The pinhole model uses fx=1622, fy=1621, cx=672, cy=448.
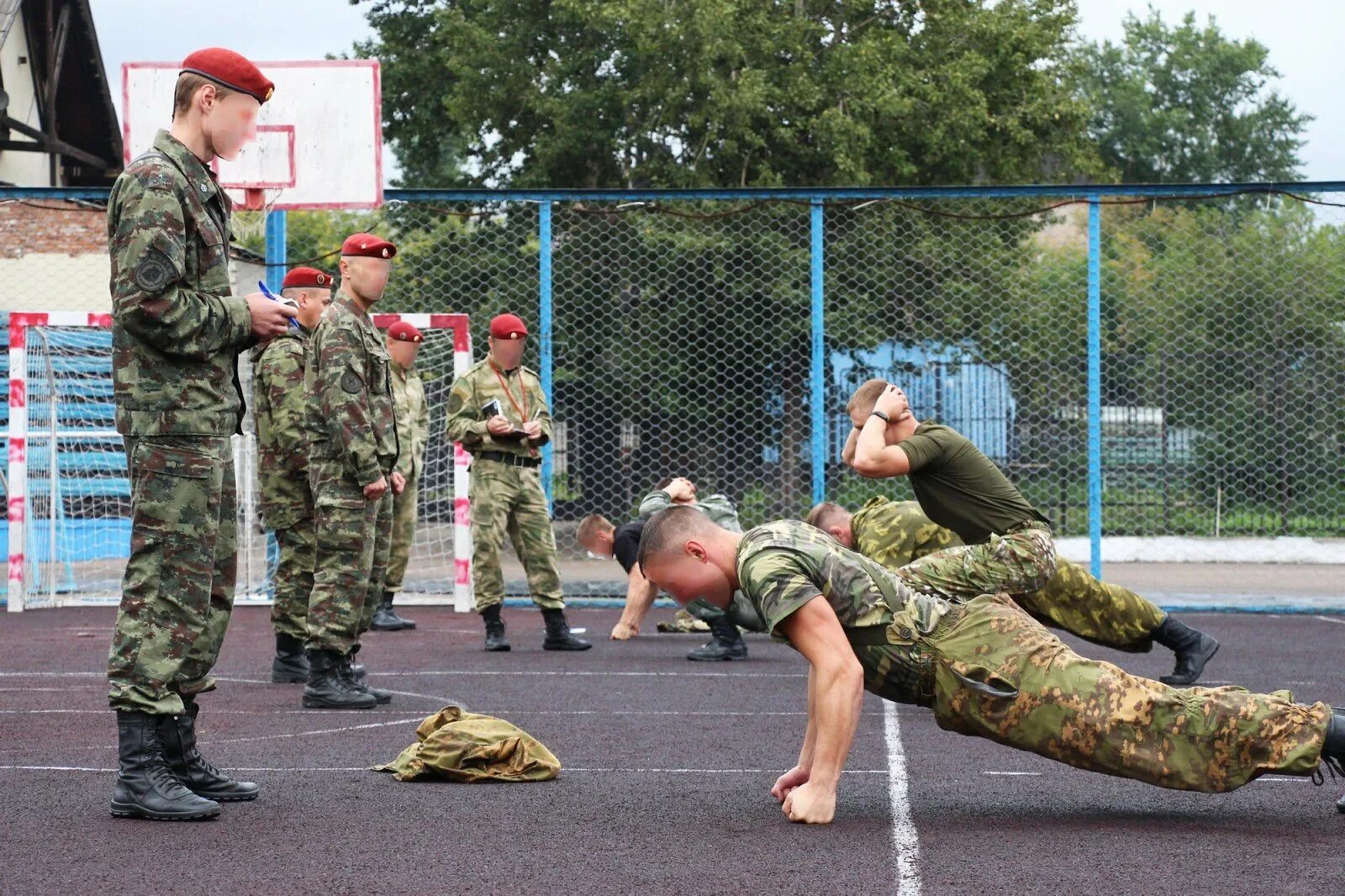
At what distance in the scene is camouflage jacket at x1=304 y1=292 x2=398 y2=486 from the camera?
696 centimetres

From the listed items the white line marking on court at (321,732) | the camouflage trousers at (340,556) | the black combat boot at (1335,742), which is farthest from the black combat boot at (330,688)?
the black combat boot at (1335,742)

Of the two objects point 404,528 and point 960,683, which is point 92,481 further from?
point 960,683

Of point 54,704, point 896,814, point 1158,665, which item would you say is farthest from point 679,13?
point 896,814

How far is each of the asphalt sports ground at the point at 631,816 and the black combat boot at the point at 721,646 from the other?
1380 millimetres

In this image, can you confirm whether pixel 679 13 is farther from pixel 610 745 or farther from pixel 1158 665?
pixel 610 745

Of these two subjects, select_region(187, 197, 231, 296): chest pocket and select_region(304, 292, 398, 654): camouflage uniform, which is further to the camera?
select_region(304, 292, 398, 654): camouflage uniform

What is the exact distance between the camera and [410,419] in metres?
10.9

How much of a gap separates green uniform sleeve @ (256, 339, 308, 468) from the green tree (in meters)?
39.4

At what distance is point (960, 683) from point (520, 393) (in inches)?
220

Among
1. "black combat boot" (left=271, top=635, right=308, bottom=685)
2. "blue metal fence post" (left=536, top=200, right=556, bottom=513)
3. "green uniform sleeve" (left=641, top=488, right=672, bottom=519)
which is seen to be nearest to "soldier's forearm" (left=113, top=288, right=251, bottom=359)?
"black combat boot" (left=271, top=635, right=308, bottom=685)

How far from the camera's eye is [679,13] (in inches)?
831

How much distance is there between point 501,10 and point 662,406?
34.8ft

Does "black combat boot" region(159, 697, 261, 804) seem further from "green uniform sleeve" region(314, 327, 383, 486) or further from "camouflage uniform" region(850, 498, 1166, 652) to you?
"camouflage uniform" region(850, 498, 1166, 652)

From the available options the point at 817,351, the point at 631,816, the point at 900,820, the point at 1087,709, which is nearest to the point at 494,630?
the point at 817,351
